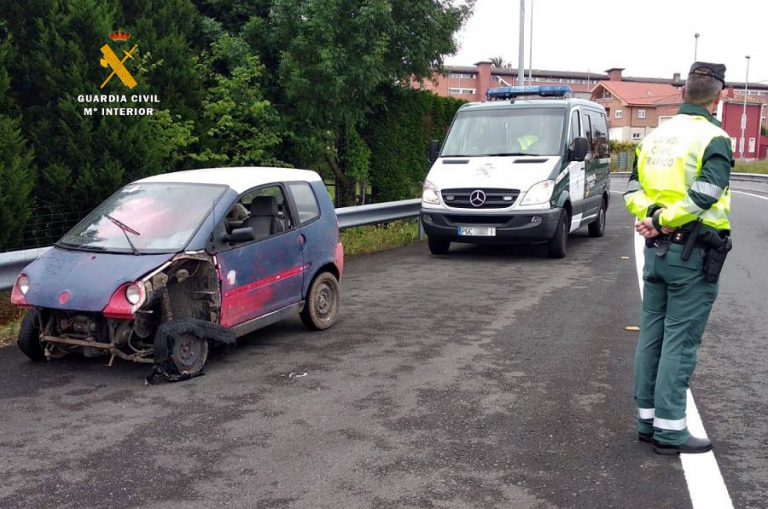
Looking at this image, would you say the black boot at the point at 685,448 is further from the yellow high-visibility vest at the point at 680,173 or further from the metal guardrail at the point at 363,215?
the metal guardrail at the point at 363,215

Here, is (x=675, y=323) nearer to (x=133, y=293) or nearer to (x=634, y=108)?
(x=133, y=293)

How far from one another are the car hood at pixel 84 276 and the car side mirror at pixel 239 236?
0.55 m

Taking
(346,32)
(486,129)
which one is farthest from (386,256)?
(346,32)

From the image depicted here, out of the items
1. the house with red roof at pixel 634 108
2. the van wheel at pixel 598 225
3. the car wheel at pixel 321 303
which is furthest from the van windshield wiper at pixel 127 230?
the house with red roof at pixel 634 108

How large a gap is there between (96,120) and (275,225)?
4.63 m

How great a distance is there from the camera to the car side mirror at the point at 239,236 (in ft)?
21.1

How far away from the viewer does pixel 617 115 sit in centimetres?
9025

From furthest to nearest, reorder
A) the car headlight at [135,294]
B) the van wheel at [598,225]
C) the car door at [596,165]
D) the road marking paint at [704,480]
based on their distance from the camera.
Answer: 1. the van wheel at [598,225]
2. the car door at [596,165]
3. the car headlight at [135,294]
4. the road marking paint at [704,480]

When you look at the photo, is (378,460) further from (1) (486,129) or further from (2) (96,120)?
(1) (486,129)

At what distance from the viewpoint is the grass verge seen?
1370cm

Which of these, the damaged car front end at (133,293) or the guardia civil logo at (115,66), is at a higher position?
the guardia civil logo at (115,66)

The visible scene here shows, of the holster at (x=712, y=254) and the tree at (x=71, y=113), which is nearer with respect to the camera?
the holster at (x=712, y=254)

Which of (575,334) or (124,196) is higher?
(124,196)

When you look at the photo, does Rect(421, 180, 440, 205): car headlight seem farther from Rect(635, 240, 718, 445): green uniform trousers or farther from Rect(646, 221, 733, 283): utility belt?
Rect(646, 221, 733, 283): utility belt
